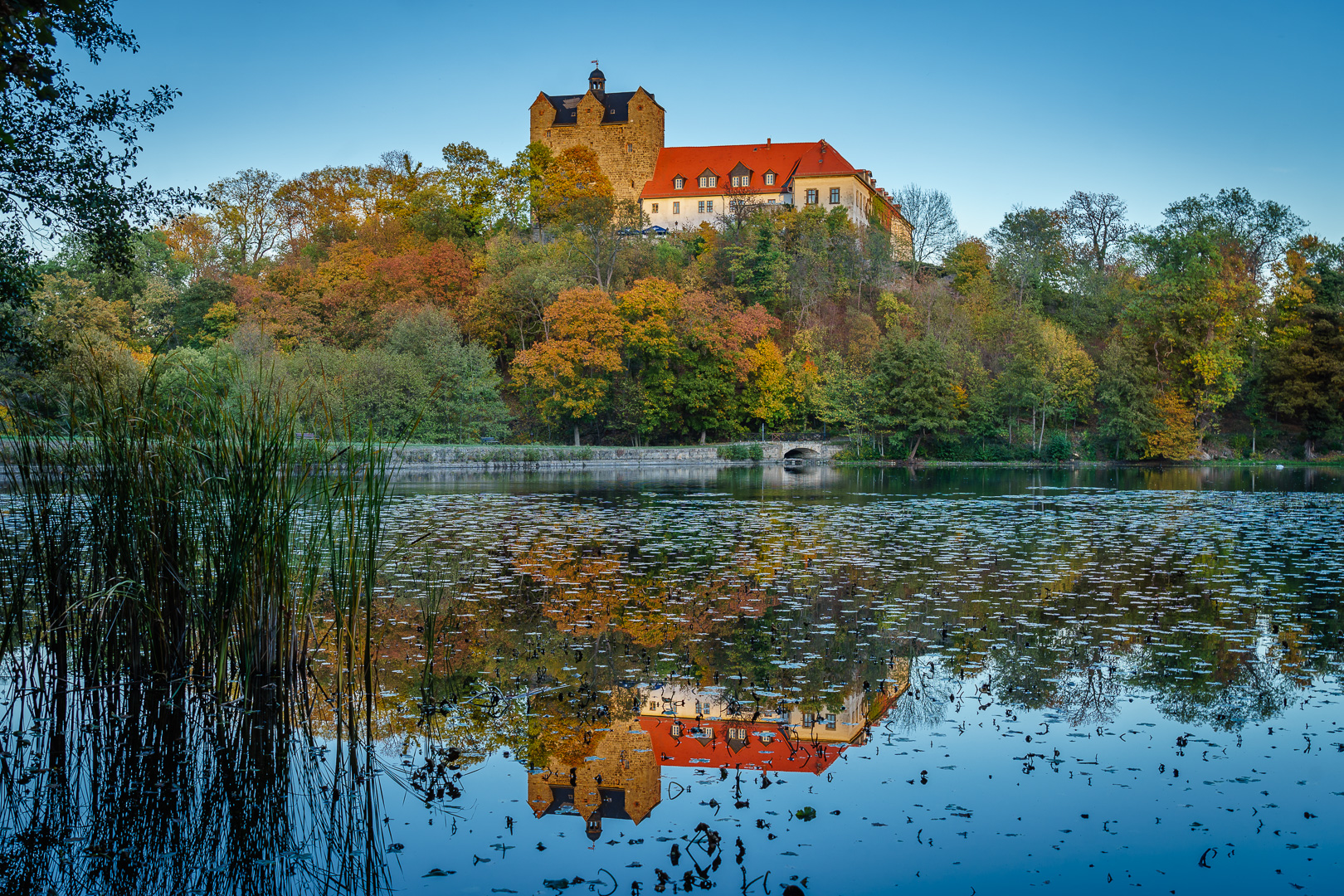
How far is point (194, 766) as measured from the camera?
501 centimetres

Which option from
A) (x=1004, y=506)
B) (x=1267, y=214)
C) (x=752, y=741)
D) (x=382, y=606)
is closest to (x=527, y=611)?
(x=382, y=606)

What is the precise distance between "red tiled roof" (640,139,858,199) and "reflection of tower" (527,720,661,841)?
67816 millimetres

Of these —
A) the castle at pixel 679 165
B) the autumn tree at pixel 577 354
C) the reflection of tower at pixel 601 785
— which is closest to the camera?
the reflection of tower at pixel 601 785

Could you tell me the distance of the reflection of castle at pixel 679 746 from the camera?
476cm

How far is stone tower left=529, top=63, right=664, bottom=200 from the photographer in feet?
244

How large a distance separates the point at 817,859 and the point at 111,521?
407cm

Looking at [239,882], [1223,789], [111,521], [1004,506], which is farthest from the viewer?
[1004,506]

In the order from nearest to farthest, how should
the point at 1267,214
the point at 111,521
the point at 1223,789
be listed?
the point at 1223,789
the point at 111,521
the point at 1267,214

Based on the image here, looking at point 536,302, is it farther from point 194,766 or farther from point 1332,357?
point 194,766

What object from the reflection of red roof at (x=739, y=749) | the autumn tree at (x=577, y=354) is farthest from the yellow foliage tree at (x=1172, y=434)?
the reflection of red roof at (x=739, y=749)

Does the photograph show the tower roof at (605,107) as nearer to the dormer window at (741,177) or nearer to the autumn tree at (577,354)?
the dormer window at (741,177)

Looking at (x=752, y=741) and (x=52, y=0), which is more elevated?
(x=52, y=0)

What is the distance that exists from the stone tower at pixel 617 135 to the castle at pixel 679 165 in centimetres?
6

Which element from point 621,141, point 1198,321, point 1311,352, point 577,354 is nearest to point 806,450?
point 577,354
